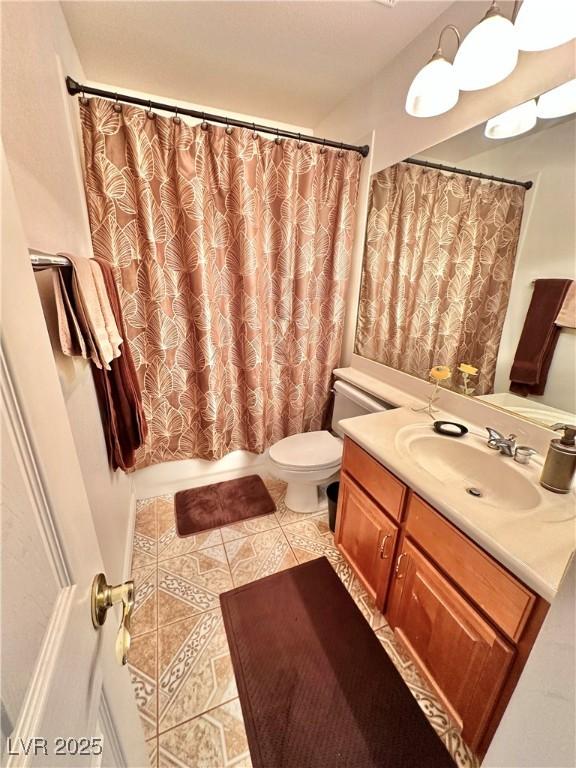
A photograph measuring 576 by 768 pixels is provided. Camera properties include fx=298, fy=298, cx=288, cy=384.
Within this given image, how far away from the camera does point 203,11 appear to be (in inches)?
46.8

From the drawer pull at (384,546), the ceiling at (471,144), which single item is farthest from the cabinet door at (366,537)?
the ceiling at (471,144)

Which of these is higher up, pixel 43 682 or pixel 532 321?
pixel 532 321

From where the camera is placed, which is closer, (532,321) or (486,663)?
(486,663)

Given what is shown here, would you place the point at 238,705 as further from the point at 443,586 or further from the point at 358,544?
the point at 443,586

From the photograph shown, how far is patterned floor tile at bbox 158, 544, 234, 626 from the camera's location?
133cm

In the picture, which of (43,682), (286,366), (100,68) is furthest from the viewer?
(286,366)

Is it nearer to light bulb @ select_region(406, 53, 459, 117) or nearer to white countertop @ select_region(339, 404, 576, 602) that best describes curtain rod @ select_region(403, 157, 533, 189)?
light bulb @ select_region(406, 53, 459, 117)

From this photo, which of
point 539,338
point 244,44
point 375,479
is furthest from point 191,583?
point 244,44

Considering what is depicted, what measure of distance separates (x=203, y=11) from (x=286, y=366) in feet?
5.41

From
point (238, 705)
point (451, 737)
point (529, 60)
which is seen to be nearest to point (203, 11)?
point (529, 60)

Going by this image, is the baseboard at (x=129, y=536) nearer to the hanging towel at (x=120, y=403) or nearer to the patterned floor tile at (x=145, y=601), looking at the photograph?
the patterned floor tile at (x=145, y=601)

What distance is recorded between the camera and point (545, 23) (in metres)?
0.79

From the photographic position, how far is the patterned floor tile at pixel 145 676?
100cm

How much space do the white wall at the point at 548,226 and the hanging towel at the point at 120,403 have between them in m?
1.50
